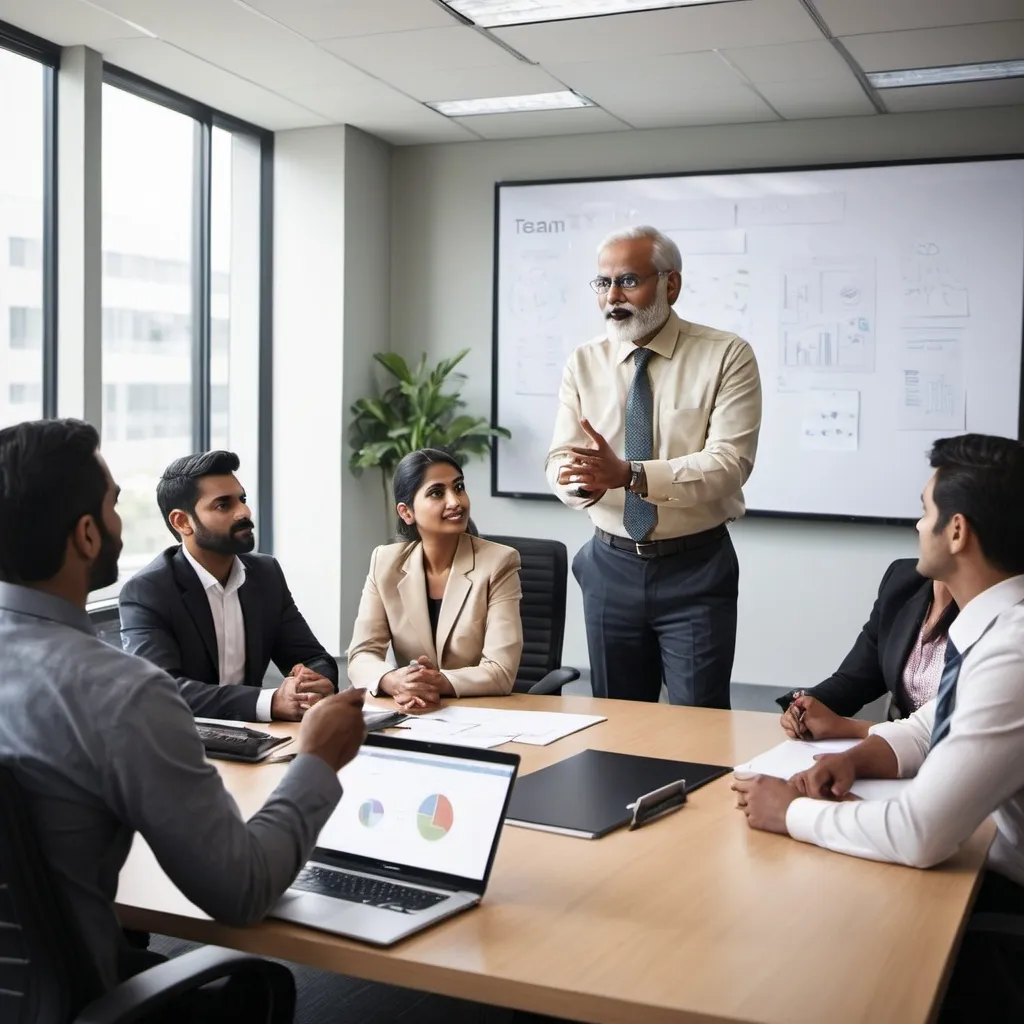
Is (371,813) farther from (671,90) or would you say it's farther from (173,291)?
(173,291)

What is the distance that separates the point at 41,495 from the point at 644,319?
2314mm

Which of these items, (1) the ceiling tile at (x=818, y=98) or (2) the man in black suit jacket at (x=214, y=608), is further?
(1) the ceiling tile at (x=818, y=98)

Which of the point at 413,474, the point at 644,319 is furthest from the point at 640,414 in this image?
the point at 413,474

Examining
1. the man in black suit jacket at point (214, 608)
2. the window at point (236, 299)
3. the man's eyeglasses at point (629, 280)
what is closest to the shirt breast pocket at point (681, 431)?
the man's eyeglasses at point (629, 280)

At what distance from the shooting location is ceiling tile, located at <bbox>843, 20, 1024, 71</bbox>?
461 cm

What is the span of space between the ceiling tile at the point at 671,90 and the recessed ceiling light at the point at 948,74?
1.84ft


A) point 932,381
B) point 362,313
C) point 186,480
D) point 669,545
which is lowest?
point 669,545

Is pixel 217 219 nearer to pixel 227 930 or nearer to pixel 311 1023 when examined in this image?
pixel 311 1023

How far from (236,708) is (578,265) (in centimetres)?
407

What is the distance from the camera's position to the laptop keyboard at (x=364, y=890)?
1652mm

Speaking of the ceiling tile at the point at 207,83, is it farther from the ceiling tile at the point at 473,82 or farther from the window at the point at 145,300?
the ceiling tile at the point at 473,82

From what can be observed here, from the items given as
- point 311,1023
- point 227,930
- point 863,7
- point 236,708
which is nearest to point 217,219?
point 863,7

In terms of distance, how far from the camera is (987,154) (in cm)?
565

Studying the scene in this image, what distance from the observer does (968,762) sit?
5.84ft
